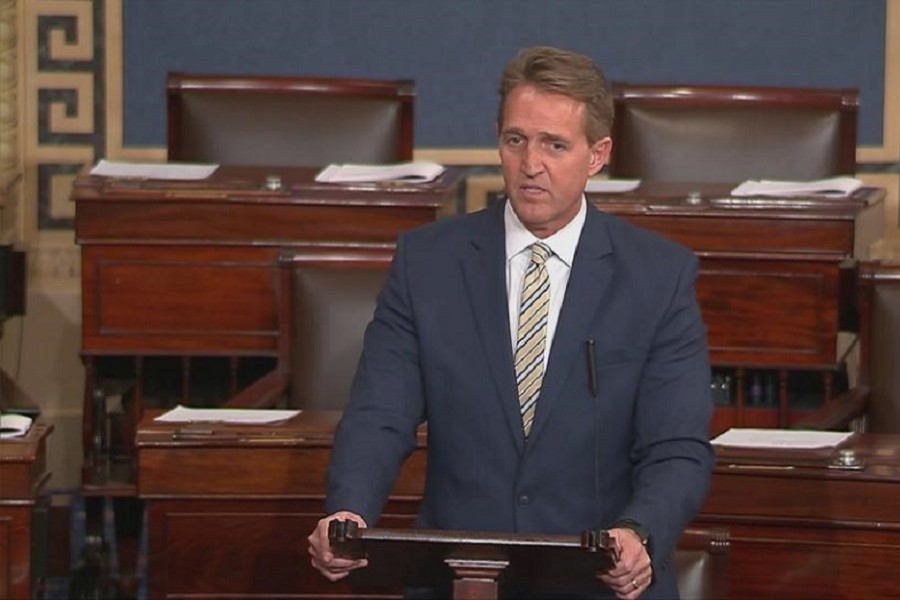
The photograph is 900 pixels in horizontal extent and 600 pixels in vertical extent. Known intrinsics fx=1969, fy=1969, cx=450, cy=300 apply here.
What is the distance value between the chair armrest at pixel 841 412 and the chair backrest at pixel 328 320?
896 mm

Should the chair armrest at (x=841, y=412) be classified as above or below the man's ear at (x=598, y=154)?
below

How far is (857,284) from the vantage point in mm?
4023

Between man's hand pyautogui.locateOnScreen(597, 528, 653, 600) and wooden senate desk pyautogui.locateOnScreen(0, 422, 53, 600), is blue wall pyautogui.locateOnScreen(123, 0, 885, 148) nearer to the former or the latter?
wooden senate desk pyautogui.locateOnScreen(0, 422, 53, 600)

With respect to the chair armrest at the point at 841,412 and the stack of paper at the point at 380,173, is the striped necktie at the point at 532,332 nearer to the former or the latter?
the chair armrest at the point at 841,412


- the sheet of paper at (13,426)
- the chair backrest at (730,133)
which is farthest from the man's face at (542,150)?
the chair backrest at (730,133)

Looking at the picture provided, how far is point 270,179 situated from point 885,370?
1.43 meters

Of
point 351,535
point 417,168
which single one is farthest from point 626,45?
point 351,535

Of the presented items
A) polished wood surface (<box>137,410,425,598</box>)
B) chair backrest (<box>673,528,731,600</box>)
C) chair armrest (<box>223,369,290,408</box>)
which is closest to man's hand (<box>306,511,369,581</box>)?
chair backrest (<box>673,528,731,600</box>)

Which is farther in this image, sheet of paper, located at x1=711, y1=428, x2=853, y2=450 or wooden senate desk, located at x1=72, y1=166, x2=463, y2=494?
wooden senate desk, located at x1=72, y1=166, x2=463, y2=494

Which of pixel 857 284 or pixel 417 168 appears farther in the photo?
→ pixel 417 168

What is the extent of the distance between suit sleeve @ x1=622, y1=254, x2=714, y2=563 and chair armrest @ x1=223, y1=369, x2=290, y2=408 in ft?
4.82

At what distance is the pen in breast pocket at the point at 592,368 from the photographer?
245 cm

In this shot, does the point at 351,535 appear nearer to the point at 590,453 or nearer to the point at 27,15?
the point at 590,453

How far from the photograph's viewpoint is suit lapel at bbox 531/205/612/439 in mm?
2482
